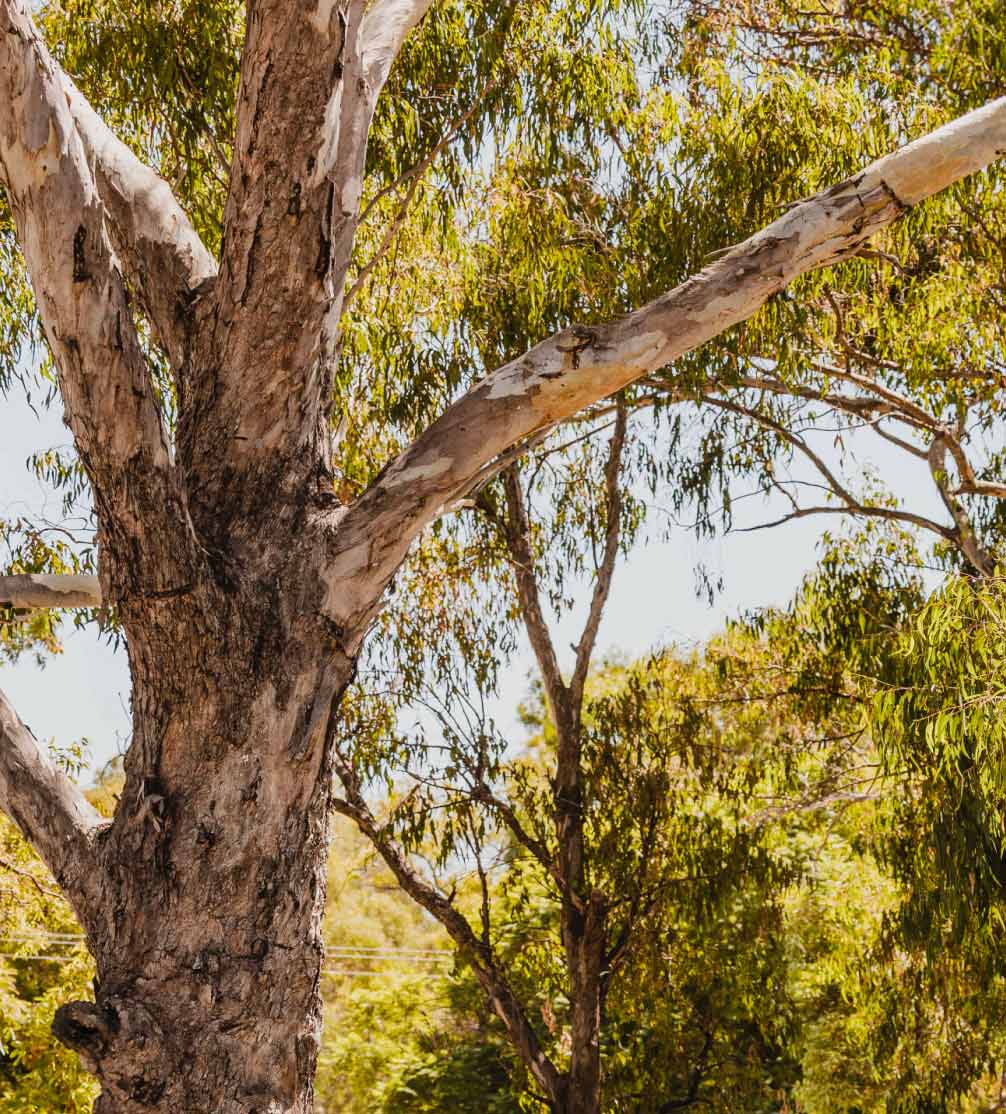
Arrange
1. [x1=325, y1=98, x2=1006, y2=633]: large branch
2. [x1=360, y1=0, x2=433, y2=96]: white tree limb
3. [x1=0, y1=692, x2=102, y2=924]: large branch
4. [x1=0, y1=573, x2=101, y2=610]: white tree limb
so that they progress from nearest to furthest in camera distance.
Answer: [x1=0, y1=692, x2=102, y2=924]: large branch < [x1=325, y1=98, x2=1006, y2=633]: large branch < [x1=0, y1=573, x2=101, y2=610]: white tree limb < [x1=360, y1=0, x2=433, y2=96]: white tree limb

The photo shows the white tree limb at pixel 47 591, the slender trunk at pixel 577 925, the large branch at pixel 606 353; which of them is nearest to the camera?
the large branch at pixel 606 353

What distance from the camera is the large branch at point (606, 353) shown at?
216 centimetres

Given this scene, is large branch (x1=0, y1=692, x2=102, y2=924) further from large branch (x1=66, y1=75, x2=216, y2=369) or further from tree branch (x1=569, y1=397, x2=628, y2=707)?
tree branch (x1=569, y1=397, x2=628, y2=707)

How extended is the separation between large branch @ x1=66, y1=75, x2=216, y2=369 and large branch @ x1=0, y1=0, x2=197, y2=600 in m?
0.45

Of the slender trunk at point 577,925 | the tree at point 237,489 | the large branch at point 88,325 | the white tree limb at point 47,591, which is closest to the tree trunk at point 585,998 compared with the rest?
the slender trunk at point 577,925

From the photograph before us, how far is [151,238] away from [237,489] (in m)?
0.68

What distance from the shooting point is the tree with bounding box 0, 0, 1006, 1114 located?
Answer: 1.87 meters

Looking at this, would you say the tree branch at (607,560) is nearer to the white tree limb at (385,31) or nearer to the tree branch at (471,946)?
the tree branch at (471,946)

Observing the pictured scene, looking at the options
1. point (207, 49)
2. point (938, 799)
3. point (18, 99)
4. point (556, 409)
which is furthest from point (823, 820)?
point (18, 99)

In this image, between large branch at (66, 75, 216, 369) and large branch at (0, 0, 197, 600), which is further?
large branch at (66, 75, 216, 369)

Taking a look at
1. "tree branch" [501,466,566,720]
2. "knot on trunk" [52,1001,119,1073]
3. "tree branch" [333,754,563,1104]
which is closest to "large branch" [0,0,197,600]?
"knot on trunk" [52,1001,119,1073]

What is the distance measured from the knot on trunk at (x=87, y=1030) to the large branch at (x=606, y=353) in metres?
0.74

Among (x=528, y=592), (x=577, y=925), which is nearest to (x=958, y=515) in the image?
(x=528, y=592)

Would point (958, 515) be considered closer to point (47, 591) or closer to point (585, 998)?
point (585, 998)
